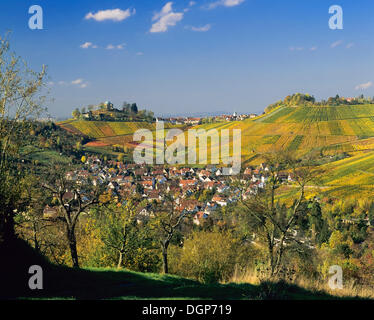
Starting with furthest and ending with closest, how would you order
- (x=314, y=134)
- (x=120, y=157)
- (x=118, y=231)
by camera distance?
1. (x=120, y=157)
2. (x=314, y=134)
3. (x=118, y=231)

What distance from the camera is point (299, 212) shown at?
19578 mm

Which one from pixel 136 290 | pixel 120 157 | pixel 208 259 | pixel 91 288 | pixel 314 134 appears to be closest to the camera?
pixel 136 290

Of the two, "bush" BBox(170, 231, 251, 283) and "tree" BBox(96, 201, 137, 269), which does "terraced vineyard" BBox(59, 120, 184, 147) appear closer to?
"bush" BBox(170, 231, 251, 283)

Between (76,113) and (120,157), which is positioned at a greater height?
(76,113)

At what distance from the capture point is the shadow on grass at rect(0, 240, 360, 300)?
898 cm

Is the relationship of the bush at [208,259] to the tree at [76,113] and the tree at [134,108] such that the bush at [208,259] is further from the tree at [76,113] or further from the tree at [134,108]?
the tree at [134,108]

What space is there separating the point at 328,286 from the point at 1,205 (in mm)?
11445

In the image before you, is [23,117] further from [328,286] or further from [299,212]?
[299,212]

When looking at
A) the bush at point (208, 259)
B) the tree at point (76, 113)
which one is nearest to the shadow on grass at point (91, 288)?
the bush at point (208, 259)

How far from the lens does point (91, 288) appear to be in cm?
1056

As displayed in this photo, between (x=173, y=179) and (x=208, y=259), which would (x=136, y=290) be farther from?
(x=173, y=179)

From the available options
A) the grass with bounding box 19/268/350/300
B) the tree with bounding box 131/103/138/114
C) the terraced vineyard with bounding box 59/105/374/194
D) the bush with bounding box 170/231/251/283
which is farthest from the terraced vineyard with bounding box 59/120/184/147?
the grass with bounding box 19/268/350/300

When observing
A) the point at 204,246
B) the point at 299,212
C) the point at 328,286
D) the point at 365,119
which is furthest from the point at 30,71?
the point at 365,119

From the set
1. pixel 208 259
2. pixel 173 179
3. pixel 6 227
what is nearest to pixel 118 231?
pixel 208 259
